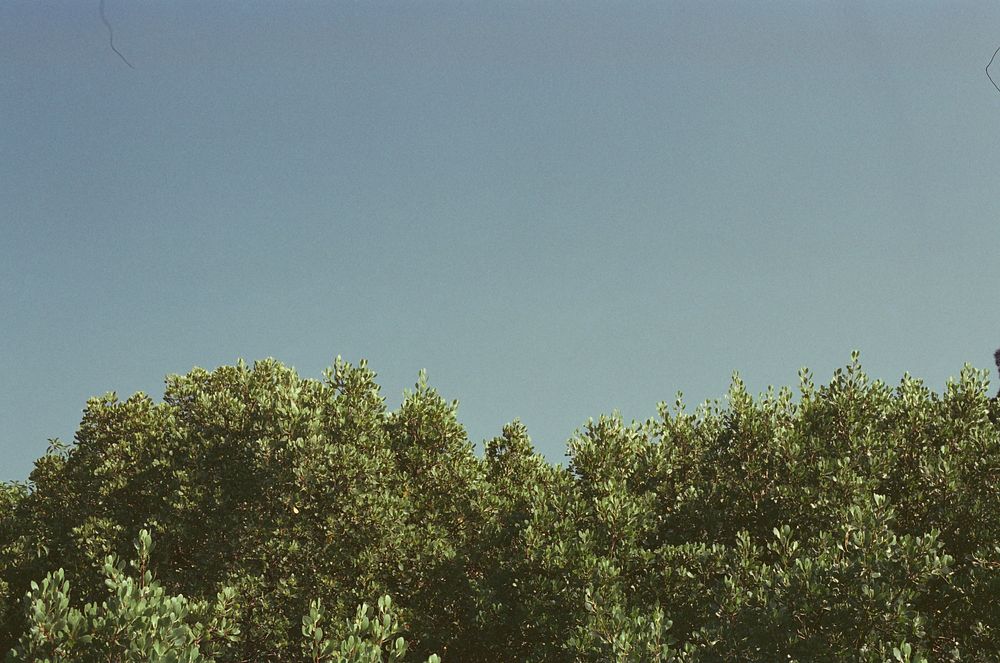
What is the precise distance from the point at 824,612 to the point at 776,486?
464 cm

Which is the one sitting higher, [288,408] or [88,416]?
[88,416]

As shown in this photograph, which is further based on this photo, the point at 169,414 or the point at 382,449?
the point at 169,414

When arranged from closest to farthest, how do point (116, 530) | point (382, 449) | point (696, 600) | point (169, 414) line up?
1. point (696, 600)
2. point (382, 449)
3. point (116, 530)
4. point (169, 414)

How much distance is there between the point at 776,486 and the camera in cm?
1920

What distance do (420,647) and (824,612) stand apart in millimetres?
9695

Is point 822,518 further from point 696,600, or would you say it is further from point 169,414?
point 169,414

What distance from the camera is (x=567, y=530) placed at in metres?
18.7

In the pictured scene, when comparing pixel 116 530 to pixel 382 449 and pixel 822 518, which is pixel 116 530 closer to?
pixel 382 449

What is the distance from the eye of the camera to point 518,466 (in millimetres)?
24406

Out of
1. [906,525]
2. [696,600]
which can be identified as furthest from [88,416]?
[906,525]

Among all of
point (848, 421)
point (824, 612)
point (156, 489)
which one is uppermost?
point (156, 489)

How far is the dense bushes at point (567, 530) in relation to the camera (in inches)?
604

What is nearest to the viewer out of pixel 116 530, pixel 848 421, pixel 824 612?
pixel 824 612

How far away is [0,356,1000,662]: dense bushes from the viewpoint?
15.4 metres
